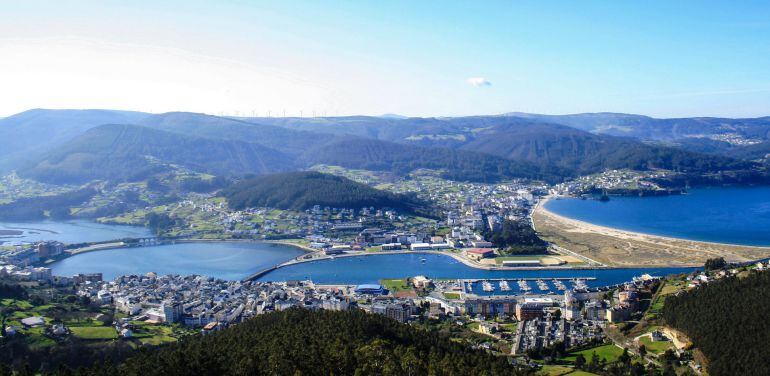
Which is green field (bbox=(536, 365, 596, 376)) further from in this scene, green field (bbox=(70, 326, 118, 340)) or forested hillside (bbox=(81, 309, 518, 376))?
green field (bbox=(70, 326, 118, 340))

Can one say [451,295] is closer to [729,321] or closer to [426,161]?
[729,321]

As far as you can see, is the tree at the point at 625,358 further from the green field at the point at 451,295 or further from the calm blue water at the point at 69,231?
the calm blue water at the point at 69,231

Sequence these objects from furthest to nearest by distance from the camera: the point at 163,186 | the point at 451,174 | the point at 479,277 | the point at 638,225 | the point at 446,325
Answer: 1. the point at 451,174
2. the point at 163,186
3. the point at 638,225
4. the point at 479,277
5. the point at 446,325

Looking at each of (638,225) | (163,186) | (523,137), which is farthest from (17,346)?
(523,137)

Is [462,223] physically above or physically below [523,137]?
below

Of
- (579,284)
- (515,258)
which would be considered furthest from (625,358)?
(515,258)

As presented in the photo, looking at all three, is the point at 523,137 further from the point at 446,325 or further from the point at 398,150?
the point at 446,325
